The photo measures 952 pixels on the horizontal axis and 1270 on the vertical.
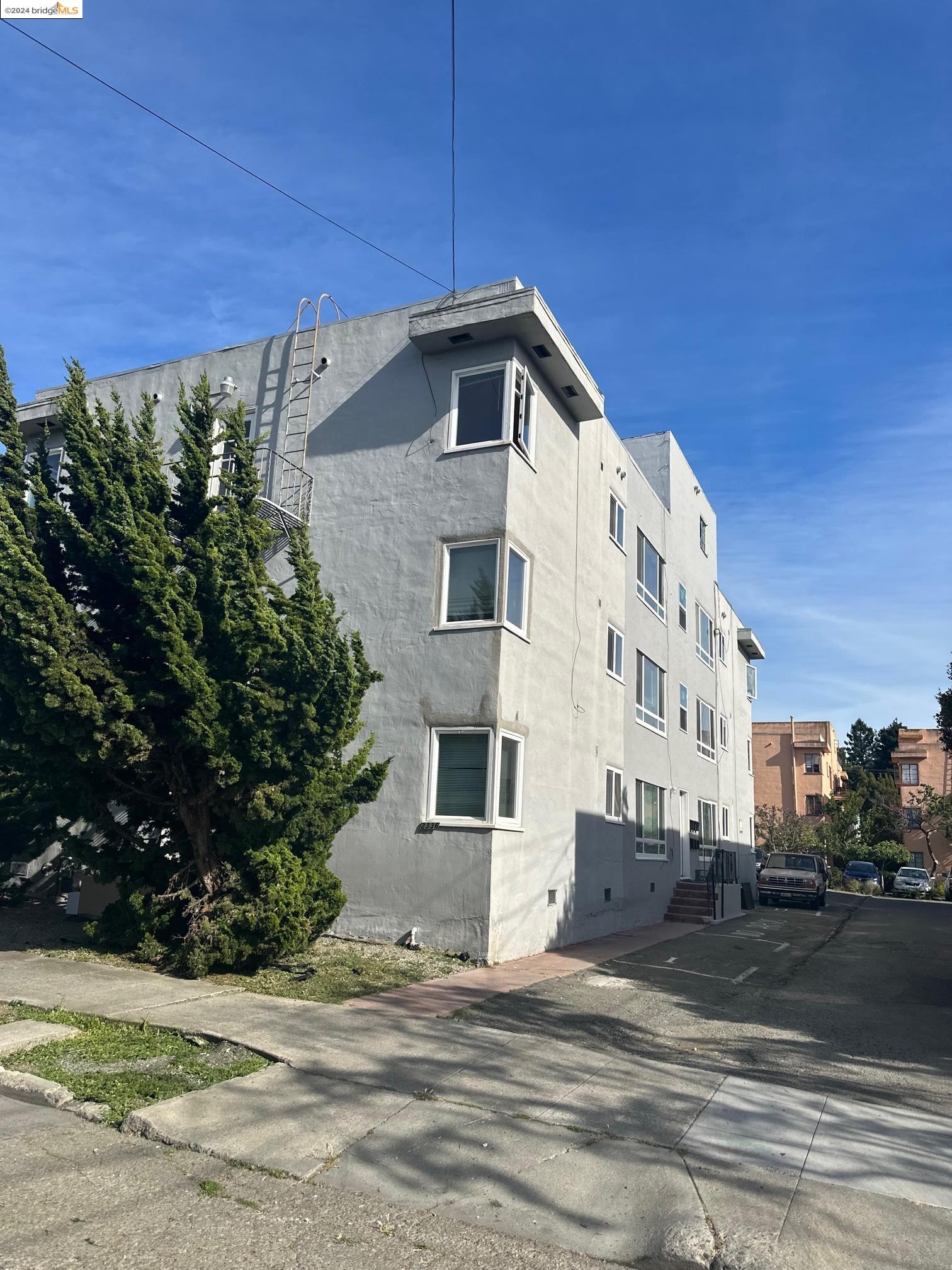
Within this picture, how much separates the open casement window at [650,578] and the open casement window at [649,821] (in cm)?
413

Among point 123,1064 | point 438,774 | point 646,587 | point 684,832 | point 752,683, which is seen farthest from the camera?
point 752,683

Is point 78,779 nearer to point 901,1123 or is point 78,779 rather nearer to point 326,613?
A: point 326,613

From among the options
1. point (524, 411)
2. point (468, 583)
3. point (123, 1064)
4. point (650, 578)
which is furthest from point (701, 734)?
point (123, 1064)

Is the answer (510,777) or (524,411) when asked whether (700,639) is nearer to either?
(524,411)

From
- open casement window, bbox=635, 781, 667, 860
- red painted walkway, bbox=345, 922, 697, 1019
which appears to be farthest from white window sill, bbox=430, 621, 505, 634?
open casement window, bbox=635, 781, 667, 860

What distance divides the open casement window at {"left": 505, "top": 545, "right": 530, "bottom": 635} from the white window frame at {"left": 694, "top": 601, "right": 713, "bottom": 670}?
13.4 metres

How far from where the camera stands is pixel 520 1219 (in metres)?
4.39

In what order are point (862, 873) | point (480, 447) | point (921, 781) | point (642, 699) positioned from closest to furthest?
point (480, 447)
point (642, 699)
point (862, 873)
point (921, 781)

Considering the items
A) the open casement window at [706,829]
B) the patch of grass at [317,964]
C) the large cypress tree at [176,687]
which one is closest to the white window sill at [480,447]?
the large cypress tree at [176,687]

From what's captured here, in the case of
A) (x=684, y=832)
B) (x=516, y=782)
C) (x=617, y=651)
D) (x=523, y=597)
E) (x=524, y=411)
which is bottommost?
(x=684, y=832)

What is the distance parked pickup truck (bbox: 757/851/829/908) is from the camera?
2861cm

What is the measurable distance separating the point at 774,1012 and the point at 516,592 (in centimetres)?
632

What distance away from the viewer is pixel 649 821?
20141 millimetres

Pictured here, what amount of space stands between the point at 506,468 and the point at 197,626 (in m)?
5.43
